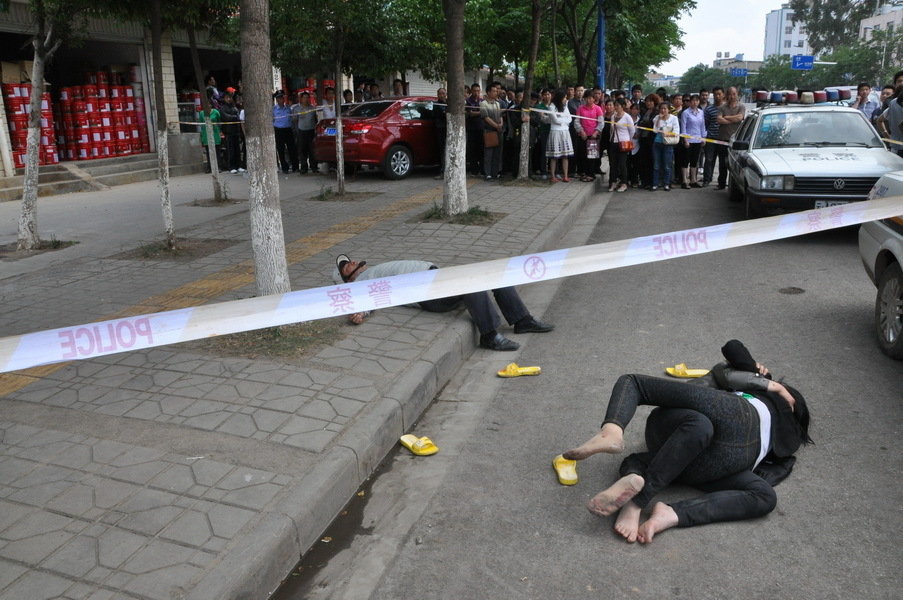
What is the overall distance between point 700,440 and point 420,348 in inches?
92.2

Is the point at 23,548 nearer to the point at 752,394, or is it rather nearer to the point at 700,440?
the point at 700,440

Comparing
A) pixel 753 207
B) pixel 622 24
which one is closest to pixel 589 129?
pixel 753 207

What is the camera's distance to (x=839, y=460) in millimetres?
3775

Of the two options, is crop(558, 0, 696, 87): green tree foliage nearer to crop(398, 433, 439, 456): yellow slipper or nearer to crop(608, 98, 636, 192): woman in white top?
crop(608, 98, 636, 192): woman in white top

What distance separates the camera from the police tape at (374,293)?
3.28 meters

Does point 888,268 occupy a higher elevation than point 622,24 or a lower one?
lower

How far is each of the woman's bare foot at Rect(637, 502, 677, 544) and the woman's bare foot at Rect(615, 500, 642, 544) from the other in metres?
0.03

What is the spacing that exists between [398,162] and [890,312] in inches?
433

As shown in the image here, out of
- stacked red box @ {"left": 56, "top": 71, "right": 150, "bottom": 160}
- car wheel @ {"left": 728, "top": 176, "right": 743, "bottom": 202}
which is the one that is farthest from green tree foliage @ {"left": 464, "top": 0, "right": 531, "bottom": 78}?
car wheel @ {"left": 728, "top": 176, "right": 743, "bottom": 202}

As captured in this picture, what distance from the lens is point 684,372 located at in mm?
4891

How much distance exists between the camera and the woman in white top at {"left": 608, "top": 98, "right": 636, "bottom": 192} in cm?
1327

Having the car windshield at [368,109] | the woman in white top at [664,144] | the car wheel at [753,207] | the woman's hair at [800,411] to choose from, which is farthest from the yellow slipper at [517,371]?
the car windshield at [368,109]

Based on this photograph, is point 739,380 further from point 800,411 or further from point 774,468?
point 774,468

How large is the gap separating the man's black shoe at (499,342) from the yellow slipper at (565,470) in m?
1.86
